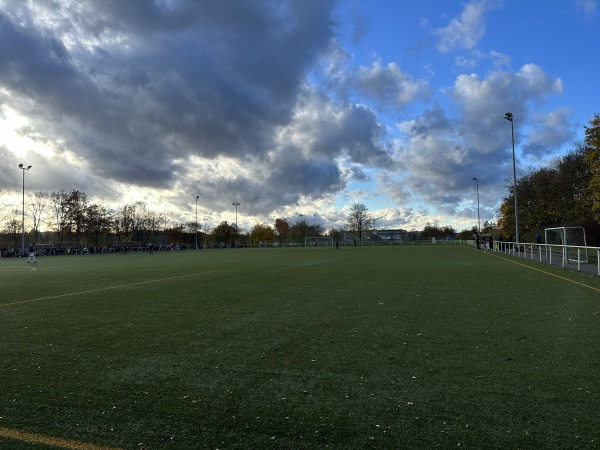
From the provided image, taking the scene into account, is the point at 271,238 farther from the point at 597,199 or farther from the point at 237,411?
the point at 237,411

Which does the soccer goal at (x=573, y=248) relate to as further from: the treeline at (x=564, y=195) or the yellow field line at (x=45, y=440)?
the yellow field line at (x=45, y=440)

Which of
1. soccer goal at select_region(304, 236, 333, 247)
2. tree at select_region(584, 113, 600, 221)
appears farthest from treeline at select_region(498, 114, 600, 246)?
soccer goal at select_region(304, 236, 333, 247)

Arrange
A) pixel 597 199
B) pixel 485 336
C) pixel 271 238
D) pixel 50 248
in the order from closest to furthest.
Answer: pixel 485 336
pixel 597 199
pixel 50 248
pixel 271 238

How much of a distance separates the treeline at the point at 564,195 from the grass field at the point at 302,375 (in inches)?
1062

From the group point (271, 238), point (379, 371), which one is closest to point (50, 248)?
point (379, 371)

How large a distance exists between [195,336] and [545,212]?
52371 millimetres

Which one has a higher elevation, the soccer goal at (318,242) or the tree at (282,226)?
Answer: the tree at (282,226)

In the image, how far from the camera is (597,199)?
2911cm

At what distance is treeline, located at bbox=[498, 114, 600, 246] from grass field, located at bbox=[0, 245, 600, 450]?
88.5ft

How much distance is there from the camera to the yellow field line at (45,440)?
3359 millimetres

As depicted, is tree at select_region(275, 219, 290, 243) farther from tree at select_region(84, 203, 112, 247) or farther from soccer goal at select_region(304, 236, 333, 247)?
tree at select_region(84, 203, 112, 247)

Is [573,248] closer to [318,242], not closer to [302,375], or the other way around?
[302,375]

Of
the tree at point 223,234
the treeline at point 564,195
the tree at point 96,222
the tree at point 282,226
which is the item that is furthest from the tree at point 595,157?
the tree at point 282,226

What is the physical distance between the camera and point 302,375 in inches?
198
